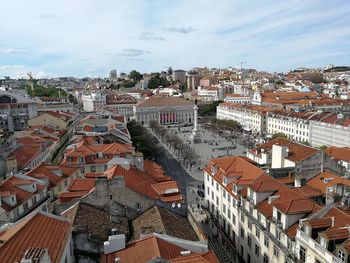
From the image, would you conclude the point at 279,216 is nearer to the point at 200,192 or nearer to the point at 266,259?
the point at 266,259

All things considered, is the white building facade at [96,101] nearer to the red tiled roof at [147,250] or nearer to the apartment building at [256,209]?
the apartment building at [256,209]

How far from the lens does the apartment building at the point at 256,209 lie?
26438 millimetres

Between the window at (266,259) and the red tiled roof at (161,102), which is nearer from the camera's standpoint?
the window at (266,259)

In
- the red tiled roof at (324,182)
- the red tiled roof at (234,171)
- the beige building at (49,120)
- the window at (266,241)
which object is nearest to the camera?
the window at (266,241)

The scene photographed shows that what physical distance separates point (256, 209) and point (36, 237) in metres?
19.7

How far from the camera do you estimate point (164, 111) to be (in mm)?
163625

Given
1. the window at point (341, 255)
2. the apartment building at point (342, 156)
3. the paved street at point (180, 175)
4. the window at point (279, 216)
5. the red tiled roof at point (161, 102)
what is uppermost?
the red tiled roof at point (161, 102)

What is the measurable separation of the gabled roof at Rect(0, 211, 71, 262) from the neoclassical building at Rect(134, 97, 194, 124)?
465ft

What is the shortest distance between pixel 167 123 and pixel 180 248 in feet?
471

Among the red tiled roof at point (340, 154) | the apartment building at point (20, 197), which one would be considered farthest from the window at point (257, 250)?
the red tiled roof at point (340, 154)

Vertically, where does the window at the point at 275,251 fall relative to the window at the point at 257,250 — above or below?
above

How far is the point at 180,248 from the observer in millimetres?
21844

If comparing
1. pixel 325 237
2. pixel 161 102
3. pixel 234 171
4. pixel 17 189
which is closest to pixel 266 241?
pixel 325 237

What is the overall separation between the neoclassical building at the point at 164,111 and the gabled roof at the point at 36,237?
141673 millimetres
